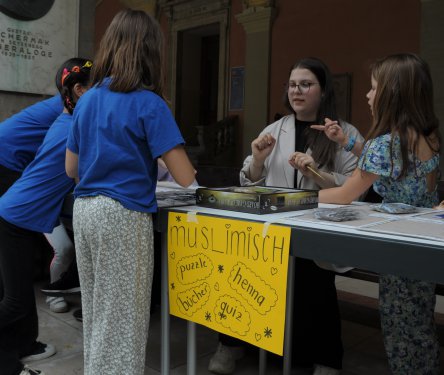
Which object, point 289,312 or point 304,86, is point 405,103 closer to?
point 304,86

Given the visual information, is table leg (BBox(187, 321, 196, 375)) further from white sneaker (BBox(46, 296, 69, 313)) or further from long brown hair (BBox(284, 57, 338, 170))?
white sneaker (BBox(46, 296, 69, 313))

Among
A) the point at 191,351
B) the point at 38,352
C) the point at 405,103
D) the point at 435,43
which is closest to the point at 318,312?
the point at 191,351

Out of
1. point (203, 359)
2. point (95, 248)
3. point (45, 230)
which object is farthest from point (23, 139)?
point (203, 359)

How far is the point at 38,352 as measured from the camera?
9.51 ft

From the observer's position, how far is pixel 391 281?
1996 millimetres

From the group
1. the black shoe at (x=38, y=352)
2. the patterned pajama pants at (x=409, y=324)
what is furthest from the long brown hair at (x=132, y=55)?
the black shoe at (x=38, y=352)

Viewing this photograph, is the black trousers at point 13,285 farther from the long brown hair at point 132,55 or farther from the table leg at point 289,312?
the table leg at point 289,312

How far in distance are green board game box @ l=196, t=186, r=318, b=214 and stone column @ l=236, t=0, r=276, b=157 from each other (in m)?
8.78

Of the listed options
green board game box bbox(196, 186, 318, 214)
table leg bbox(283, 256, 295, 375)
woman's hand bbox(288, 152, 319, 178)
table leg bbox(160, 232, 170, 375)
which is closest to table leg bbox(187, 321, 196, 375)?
table leg bbox(160, 232, 170, 375)

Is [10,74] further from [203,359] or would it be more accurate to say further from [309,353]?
[309,353]

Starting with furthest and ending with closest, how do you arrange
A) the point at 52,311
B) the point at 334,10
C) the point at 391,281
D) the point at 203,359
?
the point at 334,10, the point at 52,311, the point at 203,359, the point at 391,281

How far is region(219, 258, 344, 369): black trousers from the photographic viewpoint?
8.22 feet

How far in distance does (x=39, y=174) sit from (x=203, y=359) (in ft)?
4.52

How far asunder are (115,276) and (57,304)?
6.79 ft
